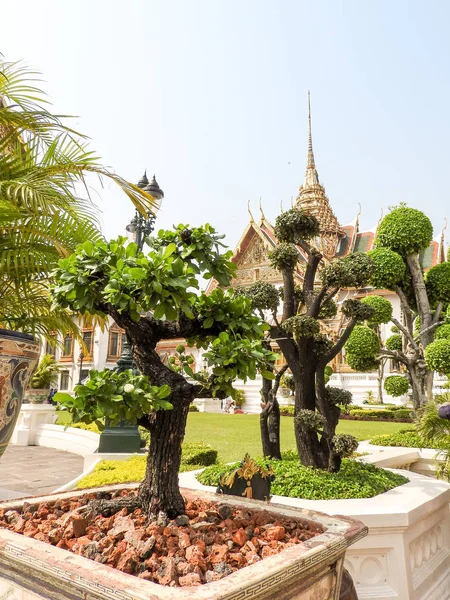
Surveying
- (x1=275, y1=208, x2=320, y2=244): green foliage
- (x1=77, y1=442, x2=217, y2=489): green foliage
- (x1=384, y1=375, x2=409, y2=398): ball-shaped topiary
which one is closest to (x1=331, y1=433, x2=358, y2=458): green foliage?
(x1=77, y1=442, x2=217, y2=489): green foliage

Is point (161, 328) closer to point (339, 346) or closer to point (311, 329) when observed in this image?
point (311, 329)

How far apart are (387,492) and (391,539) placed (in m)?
0.87

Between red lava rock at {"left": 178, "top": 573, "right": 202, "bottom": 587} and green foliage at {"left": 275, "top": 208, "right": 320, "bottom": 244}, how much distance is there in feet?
12.2

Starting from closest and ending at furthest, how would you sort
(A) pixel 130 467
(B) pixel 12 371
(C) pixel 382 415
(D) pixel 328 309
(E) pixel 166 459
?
(E) pixel 166 459
(B) pixel 12 371
(D) pixel 328 309
(A) pixel 130 467
(C) pixel 382 415

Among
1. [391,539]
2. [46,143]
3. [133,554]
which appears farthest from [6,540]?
[46,143]

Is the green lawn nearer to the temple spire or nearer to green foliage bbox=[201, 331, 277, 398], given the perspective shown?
green foliage bbox=[201, 331, 277, 398]

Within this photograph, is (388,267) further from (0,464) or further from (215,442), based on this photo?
(0,464)

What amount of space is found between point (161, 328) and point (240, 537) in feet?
3.04

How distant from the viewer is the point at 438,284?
10500mm

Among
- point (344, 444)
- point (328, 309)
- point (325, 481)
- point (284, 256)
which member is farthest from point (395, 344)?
point (325, 481)

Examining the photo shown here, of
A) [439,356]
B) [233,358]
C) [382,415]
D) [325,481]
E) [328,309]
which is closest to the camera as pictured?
[233,358]

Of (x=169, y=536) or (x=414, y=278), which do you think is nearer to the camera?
(x=169, y=536)

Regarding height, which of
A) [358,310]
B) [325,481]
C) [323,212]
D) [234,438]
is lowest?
[234,438]

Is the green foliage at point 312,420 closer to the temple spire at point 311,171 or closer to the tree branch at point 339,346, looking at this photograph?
the tree branch at point 339,346
